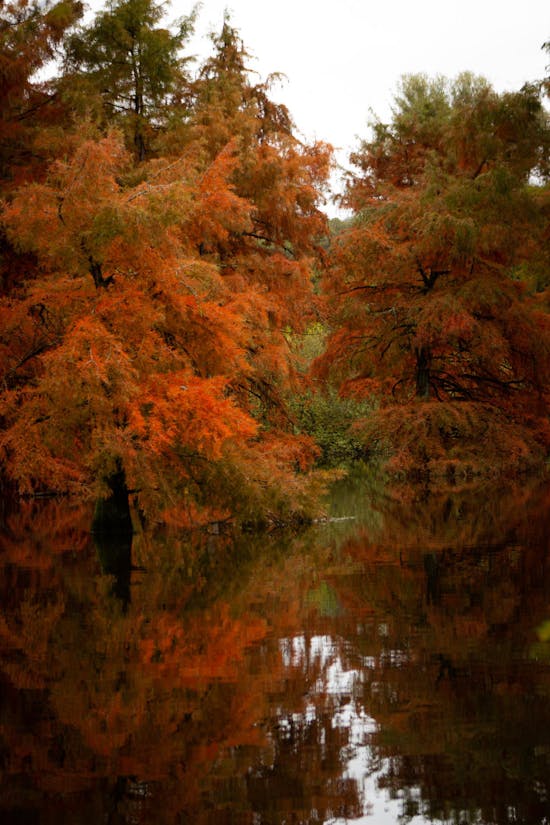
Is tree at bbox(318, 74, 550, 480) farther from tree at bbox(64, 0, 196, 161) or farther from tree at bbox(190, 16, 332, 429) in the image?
tree at bbox(64, 0, 196, 161)

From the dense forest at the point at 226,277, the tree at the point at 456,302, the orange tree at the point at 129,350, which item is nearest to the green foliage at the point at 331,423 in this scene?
the dense forest at the point at 226,277

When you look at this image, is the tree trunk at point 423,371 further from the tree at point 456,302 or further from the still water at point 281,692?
the still water at point 281,692

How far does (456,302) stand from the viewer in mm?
21375

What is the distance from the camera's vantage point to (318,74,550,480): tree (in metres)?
20.4

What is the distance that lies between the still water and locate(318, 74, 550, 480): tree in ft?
37.4

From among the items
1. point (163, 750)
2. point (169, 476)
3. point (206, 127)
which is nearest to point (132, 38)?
point (206, 127)

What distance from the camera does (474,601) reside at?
25.0ft

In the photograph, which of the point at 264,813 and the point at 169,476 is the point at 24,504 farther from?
the point at 264,813

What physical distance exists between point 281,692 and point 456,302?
673 inches

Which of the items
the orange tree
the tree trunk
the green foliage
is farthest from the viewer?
the green foliage

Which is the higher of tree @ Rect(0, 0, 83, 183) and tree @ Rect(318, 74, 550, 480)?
tree @ Rect(0, 0, 83, 183)

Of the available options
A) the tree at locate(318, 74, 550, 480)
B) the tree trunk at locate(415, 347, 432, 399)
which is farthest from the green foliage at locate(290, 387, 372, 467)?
the tree trunk at locate(415, 347, 432, 399)

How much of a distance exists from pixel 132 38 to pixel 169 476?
928cm

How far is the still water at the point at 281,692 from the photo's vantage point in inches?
151
